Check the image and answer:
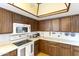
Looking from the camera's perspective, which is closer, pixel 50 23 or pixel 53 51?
pixel 53 51

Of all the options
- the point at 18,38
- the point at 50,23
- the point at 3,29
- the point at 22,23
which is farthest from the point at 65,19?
the point at 3,29

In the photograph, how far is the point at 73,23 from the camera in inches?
116

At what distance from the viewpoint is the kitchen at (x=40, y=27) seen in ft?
7.06

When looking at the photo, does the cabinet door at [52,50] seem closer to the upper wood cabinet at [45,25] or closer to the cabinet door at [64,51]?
the cabinet door at [64,51]

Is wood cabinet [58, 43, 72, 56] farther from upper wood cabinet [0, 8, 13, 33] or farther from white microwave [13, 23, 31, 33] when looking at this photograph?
upper wood cabinet [0, 8, 13, 33]

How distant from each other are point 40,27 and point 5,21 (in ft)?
8.11

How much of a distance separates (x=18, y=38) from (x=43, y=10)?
1612 millimetres

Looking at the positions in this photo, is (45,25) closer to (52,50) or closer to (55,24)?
(55,24)

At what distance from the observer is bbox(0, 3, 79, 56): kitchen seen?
2152 millimetres

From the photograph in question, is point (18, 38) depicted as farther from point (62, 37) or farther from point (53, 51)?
point (62, 37)

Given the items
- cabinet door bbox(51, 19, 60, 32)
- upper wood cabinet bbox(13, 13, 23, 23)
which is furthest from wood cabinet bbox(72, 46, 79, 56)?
upper wood cabinet bbox(13, 13, 23, 23)

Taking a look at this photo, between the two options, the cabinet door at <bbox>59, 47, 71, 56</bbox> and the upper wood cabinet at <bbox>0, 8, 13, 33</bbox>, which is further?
the cabinet door at <bbox>59, 47, 71, 56</bbox>

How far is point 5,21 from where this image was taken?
2127 mm

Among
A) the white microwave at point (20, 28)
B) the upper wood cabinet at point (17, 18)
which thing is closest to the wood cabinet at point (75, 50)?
the white microwave at point (20, 28)
